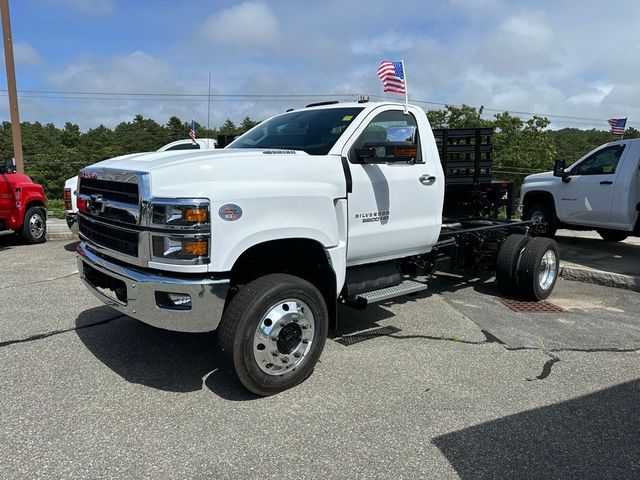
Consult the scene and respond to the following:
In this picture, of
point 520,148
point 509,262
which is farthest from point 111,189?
point 520,148

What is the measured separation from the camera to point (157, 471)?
9.59 feet

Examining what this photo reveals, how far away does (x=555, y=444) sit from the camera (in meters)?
3.28

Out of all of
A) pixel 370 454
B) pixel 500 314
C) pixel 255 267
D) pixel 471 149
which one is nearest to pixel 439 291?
pixel 500 314

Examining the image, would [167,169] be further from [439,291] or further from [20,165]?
[20,165]

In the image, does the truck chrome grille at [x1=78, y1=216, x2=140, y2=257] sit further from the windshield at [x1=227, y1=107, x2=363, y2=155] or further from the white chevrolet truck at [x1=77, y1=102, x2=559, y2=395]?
the windshield at [x1=227, y1=107, x2=363, y2=155]

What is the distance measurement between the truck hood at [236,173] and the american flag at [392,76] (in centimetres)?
200

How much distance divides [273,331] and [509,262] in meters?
3.99

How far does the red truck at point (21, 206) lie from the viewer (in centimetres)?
980

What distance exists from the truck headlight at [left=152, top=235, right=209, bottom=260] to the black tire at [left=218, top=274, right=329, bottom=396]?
0.47 meters

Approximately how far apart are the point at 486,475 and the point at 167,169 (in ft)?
8.76

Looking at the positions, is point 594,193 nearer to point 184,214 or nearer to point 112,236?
point 184,214

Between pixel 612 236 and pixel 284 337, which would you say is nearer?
pixel 284 337

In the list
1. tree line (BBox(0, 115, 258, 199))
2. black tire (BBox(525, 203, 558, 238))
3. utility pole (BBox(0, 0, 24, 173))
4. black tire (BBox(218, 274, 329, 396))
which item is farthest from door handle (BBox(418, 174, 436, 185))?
tree line (BBox(0, 115, 258, 199))

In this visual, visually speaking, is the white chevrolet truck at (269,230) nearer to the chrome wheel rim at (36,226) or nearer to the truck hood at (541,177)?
the truck hood at (541,177)
